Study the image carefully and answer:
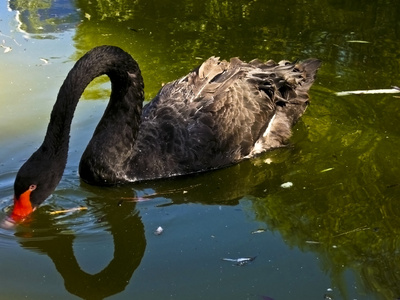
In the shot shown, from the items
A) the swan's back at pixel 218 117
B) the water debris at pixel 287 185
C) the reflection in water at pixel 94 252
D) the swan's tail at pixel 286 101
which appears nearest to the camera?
the reflection in water at pixel 94 252

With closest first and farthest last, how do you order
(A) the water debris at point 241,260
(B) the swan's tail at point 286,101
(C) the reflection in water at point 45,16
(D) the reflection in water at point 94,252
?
(D) the reflection in water at point 94,252 < (A) the water debris at point 241,260 < (B) the swan's tail at point 286,101 < (C) the reflection in water at point 45,16

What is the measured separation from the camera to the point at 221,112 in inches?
249

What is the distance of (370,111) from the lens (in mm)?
6883

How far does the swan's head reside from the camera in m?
4.86

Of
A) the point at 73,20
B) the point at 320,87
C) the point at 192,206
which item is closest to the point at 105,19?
the point at 73,20

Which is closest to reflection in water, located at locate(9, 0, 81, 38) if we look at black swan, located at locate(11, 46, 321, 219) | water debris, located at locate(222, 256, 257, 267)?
black swan, located at locate(11, 46, 321, 219)

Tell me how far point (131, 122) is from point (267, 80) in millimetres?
1463

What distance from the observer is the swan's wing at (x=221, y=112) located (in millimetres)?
6074

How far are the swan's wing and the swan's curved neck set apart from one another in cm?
25

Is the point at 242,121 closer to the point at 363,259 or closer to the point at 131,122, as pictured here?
the point at 131,122

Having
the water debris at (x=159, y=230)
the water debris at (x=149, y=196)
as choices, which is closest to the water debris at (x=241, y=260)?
the water debris at (x=159, y=230)

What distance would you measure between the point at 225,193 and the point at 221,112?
0.90 m

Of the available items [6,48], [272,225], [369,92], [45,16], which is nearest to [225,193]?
[272,225]

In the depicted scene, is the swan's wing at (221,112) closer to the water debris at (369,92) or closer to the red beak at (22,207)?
the water debris at (369,92)
